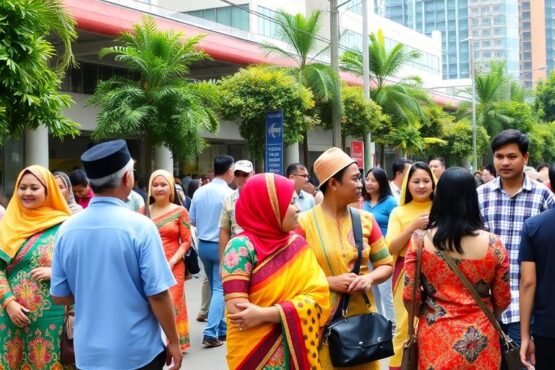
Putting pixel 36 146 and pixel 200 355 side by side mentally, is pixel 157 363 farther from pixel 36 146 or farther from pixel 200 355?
pixel 36 146

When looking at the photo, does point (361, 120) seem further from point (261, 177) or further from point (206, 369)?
point (261, 177)

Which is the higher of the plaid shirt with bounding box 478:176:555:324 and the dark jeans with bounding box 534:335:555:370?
the plaid shirt with bounding box 478:176:555:324

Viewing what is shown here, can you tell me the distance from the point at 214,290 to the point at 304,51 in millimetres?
16594

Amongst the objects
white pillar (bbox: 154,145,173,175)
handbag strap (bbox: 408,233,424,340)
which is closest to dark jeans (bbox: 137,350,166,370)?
handbag strap (bbox: 408,233,424,340)

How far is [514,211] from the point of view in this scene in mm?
4789

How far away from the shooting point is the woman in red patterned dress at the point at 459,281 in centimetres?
386

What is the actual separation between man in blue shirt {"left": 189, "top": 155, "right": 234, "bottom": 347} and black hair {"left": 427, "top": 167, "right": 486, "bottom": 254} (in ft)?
13.9

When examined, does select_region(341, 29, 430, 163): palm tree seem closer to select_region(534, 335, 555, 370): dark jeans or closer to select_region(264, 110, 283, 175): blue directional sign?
select_region(264, 110, 283, 175): blue directional sign

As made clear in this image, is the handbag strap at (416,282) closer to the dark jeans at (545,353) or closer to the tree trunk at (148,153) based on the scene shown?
the dark jeans at (545,353)

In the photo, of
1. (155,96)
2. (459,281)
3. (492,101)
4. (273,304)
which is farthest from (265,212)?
(492,101)

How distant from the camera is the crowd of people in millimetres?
3566

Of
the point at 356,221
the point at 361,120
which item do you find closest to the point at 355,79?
the point at 361,120

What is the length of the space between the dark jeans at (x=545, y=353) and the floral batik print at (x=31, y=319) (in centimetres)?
282

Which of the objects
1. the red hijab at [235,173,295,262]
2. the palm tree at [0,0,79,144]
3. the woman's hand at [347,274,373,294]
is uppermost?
the palm tree at [0,0,79,144]
